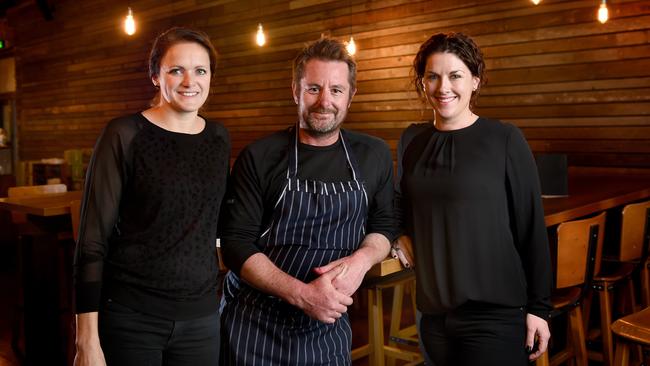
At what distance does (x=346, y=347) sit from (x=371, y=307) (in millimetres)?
1378

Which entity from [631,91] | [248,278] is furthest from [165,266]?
[631,91]

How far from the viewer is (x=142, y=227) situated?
1697 millimetres

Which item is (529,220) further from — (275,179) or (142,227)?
(142,227)

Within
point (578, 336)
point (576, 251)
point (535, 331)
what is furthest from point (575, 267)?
point (535, 331)

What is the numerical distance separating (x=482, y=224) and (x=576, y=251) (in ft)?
4.69

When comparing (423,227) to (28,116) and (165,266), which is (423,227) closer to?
(165,266)

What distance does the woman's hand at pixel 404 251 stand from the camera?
1.98m

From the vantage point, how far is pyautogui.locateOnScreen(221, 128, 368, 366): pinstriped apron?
1.83 m

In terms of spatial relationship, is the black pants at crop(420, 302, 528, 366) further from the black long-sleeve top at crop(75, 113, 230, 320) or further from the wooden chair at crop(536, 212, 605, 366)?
the wooden chair at crop(536, 212, 605, 366)

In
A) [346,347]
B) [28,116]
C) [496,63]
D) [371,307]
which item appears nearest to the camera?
[346,347]

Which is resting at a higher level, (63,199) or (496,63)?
(496,63)

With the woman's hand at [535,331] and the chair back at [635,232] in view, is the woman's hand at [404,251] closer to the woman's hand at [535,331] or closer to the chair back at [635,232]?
the woman's hand at [535,331]

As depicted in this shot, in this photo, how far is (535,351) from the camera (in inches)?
73.2

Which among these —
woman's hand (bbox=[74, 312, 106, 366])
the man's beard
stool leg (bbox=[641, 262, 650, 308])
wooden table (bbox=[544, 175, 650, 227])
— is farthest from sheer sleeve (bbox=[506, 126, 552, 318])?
stool leg (bbox=[641, 262, 650, 308])
